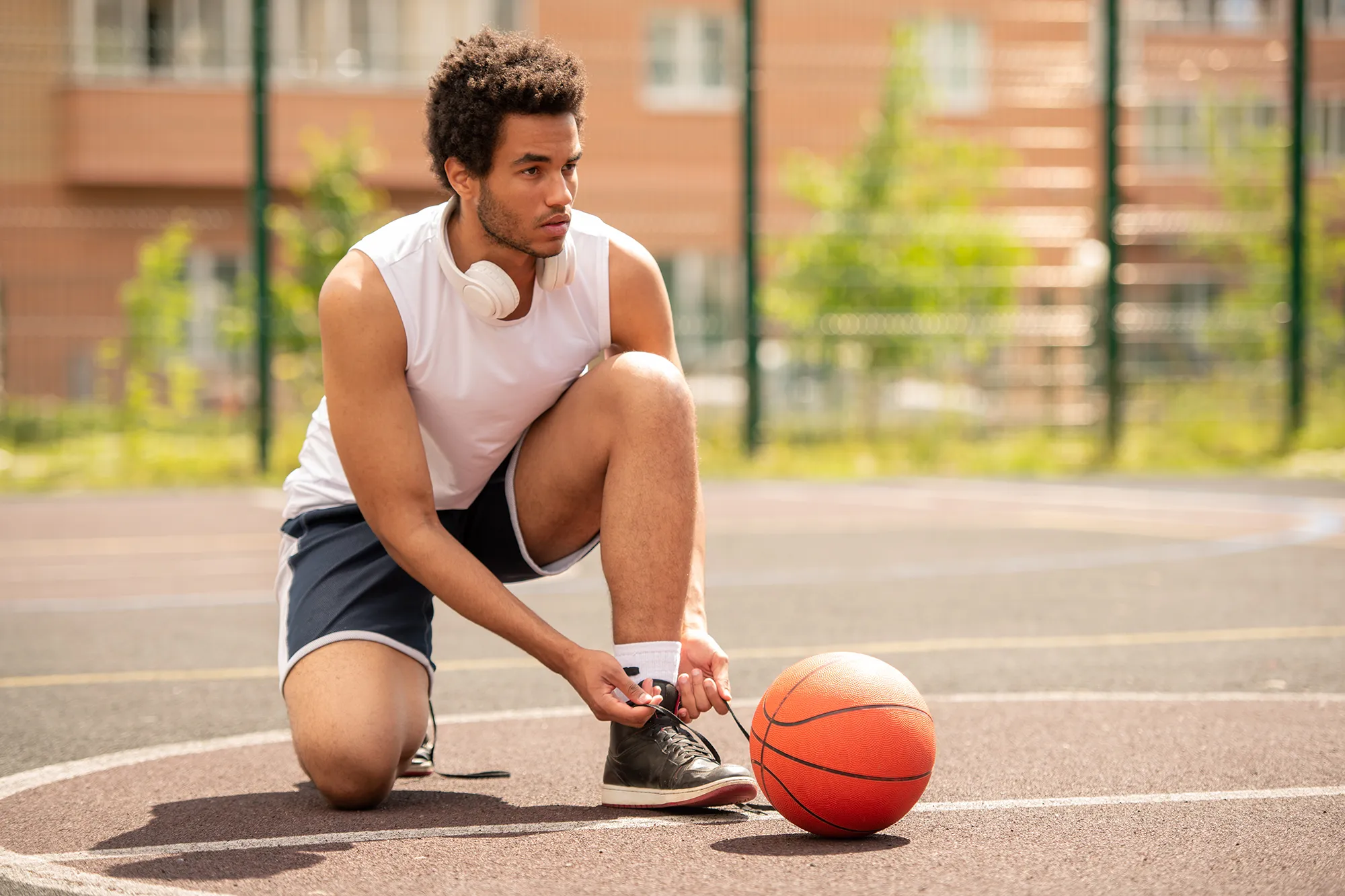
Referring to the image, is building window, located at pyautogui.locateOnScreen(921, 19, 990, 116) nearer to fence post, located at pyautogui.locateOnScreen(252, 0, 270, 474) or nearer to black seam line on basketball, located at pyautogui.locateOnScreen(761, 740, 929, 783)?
fence post, located at pyautogui.locateOnScreen(252, 0, 270, 474)

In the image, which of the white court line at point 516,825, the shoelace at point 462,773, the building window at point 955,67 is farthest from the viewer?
the building window at point 955,67

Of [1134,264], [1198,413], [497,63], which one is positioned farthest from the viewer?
[1134,264]

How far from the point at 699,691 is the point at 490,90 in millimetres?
1455

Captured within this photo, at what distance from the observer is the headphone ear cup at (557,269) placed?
13.5 ft

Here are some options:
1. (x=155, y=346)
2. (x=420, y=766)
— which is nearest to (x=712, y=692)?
(x=420, y=766)

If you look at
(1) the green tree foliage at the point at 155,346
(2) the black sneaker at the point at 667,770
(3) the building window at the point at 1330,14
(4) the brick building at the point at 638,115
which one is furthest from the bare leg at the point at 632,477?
(3) the building window at the point at 1330,14

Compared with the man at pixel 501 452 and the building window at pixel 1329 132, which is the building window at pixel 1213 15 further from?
the man at pixel 501 452

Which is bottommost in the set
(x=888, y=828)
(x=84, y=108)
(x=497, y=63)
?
(x=888, y=828)

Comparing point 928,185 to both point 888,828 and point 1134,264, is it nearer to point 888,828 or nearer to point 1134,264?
point 1134,264

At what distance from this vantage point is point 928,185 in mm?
18578

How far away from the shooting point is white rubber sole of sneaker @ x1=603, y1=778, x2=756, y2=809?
3826mm

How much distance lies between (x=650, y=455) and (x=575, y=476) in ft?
0.96

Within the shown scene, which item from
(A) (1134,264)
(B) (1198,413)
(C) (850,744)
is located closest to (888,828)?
(C) (850,744)

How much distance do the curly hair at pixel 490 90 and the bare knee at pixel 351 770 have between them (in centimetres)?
136
